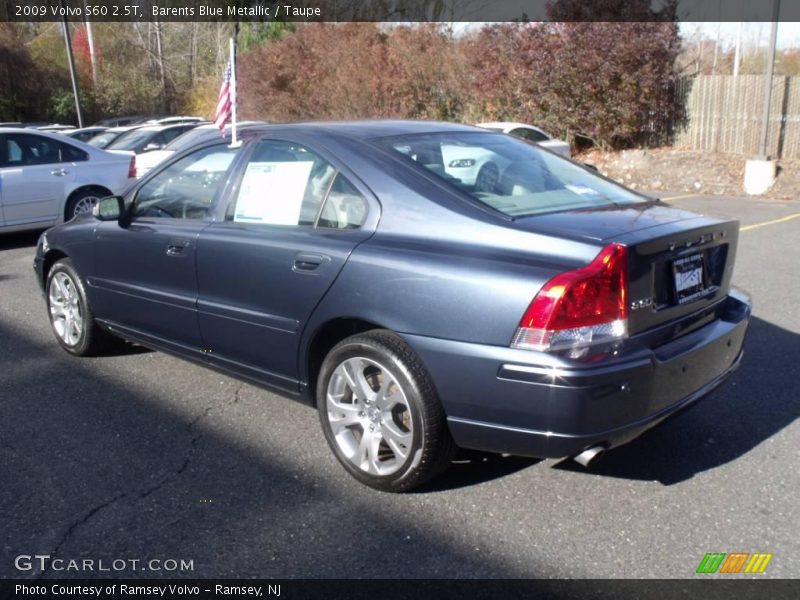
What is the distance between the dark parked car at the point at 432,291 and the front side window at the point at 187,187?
2 centimetres

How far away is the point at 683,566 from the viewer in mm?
2994

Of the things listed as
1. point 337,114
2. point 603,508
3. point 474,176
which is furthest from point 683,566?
point 337,114

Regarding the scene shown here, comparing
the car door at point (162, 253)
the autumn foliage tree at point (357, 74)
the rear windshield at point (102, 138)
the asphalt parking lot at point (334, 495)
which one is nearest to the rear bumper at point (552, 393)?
the asphalt parking lot at point (334, 495)

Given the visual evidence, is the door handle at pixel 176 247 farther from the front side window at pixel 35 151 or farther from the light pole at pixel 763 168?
the light pole at pixel 763 168

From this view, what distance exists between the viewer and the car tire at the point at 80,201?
10570mm

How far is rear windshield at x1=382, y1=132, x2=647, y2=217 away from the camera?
3678mm

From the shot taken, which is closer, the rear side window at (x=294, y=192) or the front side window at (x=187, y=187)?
the rear side window at (x=294, y=192)

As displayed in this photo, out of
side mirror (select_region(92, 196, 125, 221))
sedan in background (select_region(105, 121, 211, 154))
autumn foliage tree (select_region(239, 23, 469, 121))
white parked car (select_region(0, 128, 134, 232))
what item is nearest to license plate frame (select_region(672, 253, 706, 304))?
side mirror (select_region(92, 196, 125, 221))

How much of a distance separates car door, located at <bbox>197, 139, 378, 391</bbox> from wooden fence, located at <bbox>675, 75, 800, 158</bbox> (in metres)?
15.4

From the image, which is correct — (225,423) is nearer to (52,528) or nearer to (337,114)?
(52,528)

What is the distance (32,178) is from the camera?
10141 mm

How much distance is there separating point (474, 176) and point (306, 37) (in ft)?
79.1

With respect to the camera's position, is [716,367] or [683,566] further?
[716,367]

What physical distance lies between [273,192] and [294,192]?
16cm
